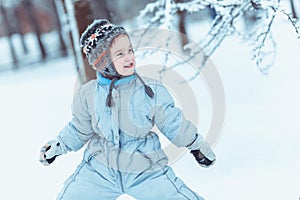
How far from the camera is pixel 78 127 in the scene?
312 cm

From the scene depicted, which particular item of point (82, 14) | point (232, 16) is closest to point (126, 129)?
point (232, 16)

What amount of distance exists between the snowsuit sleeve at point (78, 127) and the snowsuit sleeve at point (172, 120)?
1.25 feet

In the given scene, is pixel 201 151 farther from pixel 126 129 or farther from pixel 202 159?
pixel 126 129

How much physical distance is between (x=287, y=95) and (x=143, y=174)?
3795mm

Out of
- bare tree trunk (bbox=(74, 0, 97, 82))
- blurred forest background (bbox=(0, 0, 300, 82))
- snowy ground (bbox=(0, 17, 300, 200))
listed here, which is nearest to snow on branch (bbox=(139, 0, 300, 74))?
blurred forest background (bbox=(0, 0, 300, 82))

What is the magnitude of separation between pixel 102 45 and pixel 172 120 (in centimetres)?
54

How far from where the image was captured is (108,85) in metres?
3.04

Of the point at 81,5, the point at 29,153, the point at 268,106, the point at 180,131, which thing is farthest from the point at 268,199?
the point at 81,5

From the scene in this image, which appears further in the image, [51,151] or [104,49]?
[51,151]

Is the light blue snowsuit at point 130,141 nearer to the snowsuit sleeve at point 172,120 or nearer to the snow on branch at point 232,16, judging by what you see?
the snowsuit sleeve at point 172,120

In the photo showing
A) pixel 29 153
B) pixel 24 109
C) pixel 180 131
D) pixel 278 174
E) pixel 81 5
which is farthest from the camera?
pixel 24 109

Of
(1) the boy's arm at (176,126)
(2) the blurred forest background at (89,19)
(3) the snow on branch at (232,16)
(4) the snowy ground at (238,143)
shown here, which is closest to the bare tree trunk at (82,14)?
(2) the blurred forest background at (89,19)

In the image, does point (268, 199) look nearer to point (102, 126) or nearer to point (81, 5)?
point (102, 126)

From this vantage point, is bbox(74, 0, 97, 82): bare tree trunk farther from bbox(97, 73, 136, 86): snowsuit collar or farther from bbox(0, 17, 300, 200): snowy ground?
bbox(97, 73, 136, 86): snowsuit collar
